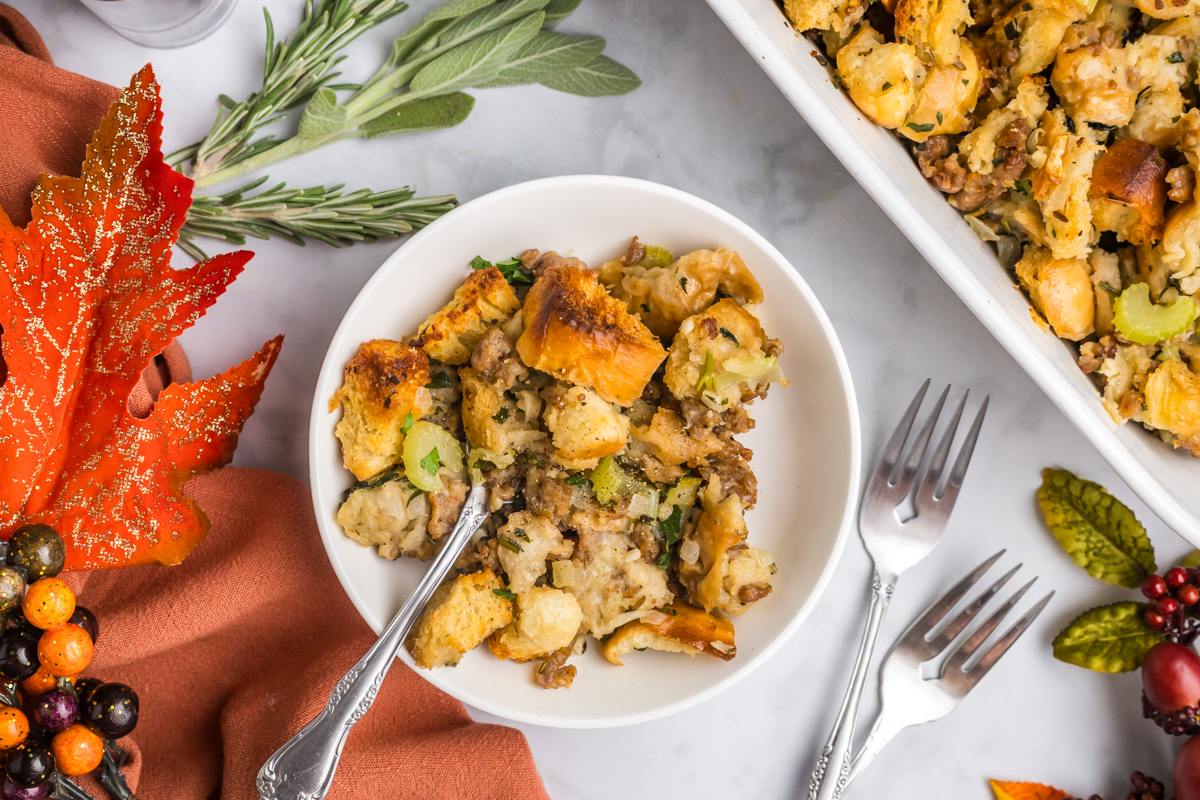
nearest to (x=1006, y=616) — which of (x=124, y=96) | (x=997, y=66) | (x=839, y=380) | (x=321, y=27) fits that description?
(x=839, y=380)

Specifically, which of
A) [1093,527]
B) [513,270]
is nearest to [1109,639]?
[1093,527]

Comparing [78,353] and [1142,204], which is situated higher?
[1142,204]

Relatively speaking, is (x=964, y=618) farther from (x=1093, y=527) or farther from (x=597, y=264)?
(x=597, y=264)

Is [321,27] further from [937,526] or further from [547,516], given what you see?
[937,526]

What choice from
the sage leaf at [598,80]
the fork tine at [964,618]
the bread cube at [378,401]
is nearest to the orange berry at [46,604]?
the bread cube at [378,401]

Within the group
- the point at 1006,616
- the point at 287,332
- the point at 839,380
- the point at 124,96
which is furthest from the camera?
the point at 1006,616

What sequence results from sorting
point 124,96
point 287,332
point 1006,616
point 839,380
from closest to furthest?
point 124,96 < point 839,380 < point 287,332 < point 1006,616

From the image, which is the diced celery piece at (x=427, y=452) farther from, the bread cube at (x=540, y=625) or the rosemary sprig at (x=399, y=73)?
the rosemary sprig at (x=399, y=73)
